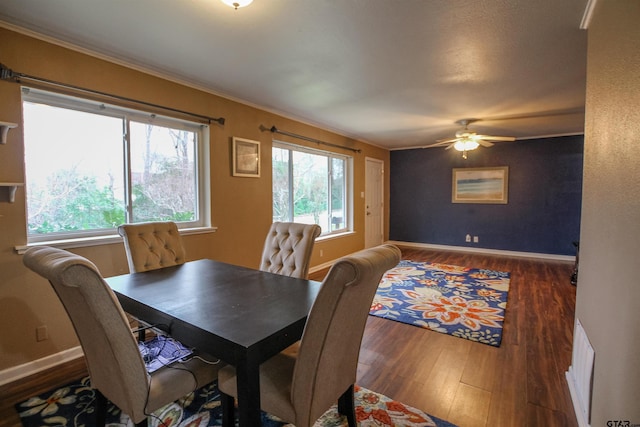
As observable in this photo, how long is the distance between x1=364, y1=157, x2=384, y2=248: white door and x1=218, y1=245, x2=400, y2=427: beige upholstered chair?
512 cm

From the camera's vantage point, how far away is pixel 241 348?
1088mm

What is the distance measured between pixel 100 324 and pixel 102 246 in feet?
5.61

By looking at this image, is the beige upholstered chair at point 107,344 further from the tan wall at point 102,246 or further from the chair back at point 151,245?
the tan wall at point 102,246

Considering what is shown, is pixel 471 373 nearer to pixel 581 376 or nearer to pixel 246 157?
pixel 581 376

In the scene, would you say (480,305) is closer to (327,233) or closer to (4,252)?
(327,233)

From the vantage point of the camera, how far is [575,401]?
180 cm

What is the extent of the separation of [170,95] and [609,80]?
3177mm

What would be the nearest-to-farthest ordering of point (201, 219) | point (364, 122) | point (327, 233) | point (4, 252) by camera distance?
point (4, 252), point (201, 219), point (364, 122), point (327, 233)

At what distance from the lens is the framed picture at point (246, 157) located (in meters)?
3.51

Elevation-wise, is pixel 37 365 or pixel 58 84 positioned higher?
pixel 58 84

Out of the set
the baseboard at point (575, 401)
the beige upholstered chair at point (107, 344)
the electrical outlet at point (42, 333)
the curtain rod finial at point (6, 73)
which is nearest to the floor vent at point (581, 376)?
the baseboard at point (575, 401)

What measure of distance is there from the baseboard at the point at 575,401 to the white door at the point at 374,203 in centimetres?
443

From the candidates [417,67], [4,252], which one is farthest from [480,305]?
[4,252]

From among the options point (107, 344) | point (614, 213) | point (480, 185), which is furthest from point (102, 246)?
point (480, 185)
